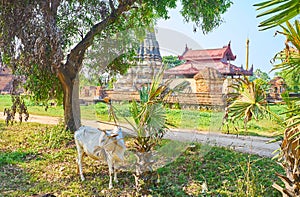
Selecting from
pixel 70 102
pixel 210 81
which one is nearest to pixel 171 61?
pixel 210 81

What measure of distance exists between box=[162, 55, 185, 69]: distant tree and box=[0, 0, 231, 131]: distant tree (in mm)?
1879

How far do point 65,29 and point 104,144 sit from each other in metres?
3.26

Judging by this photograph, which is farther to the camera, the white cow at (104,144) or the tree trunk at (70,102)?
the tree trunk at (70,102)

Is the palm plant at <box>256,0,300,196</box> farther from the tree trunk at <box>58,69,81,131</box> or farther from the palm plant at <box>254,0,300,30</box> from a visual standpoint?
the tree trunk at <box>58,69,81,131</box>

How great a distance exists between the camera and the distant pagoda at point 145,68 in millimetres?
3799

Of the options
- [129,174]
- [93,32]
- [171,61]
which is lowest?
[129,174]

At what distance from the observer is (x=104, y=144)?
391cm

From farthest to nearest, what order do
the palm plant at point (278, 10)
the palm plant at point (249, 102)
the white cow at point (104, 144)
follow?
1. the white cow at point (104, 144)
2. the palm plant at point (249, 102)
3. the palm plant at point (278, 10)

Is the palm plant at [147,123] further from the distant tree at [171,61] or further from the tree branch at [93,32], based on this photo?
the tree branch at [93,32]

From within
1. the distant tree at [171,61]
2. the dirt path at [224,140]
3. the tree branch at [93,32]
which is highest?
the tree branch at [93,32]

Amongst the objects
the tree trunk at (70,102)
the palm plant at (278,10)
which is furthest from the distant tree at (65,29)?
the palm plant at (278,10)

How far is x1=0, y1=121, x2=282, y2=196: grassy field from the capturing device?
379 cm

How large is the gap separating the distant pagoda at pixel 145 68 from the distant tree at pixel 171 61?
65 millimetres

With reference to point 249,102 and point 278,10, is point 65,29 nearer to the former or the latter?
point 249,102
